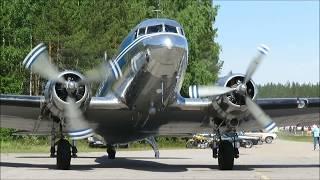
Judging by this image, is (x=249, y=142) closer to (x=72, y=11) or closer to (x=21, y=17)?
(x=72, y=11)

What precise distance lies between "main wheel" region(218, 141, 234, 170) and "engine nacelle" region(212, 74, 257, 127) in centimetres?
148

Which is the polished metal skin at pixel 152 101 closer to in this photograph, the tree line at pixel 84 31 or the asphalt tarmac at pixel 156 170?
the asphalt tarmac at pixel 156 170

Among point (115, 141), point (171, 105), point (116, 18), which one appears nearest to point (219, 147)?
point (171, 105)

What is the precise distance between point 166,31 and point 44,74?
3.95m

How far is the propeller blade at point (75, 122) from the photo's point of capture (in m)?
16.1

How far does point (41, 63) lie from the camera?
1675cm

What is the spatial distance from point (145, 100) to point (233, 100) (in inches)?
104

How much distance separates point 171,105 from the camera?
17.6m

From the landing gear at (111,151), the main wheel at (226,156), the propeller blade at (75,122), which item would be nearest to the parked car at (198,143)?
the landing gear at (111,151)

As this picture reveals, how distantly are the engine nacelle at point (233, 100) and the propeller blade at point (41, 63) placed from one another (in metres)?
4.78

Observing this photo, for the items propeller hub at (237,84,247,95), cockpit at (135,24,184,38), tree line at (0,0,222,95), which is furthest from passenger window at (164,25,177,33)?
tree line at (0,0,222,95)

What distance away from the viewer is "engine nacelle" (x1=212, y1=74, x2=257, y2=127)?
54.5ft

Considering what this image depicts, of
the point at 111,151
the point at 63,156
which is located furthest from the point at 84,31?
the point at 63,156

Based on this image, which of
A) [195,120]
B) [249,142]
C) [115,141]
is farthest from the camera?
[249,142]
